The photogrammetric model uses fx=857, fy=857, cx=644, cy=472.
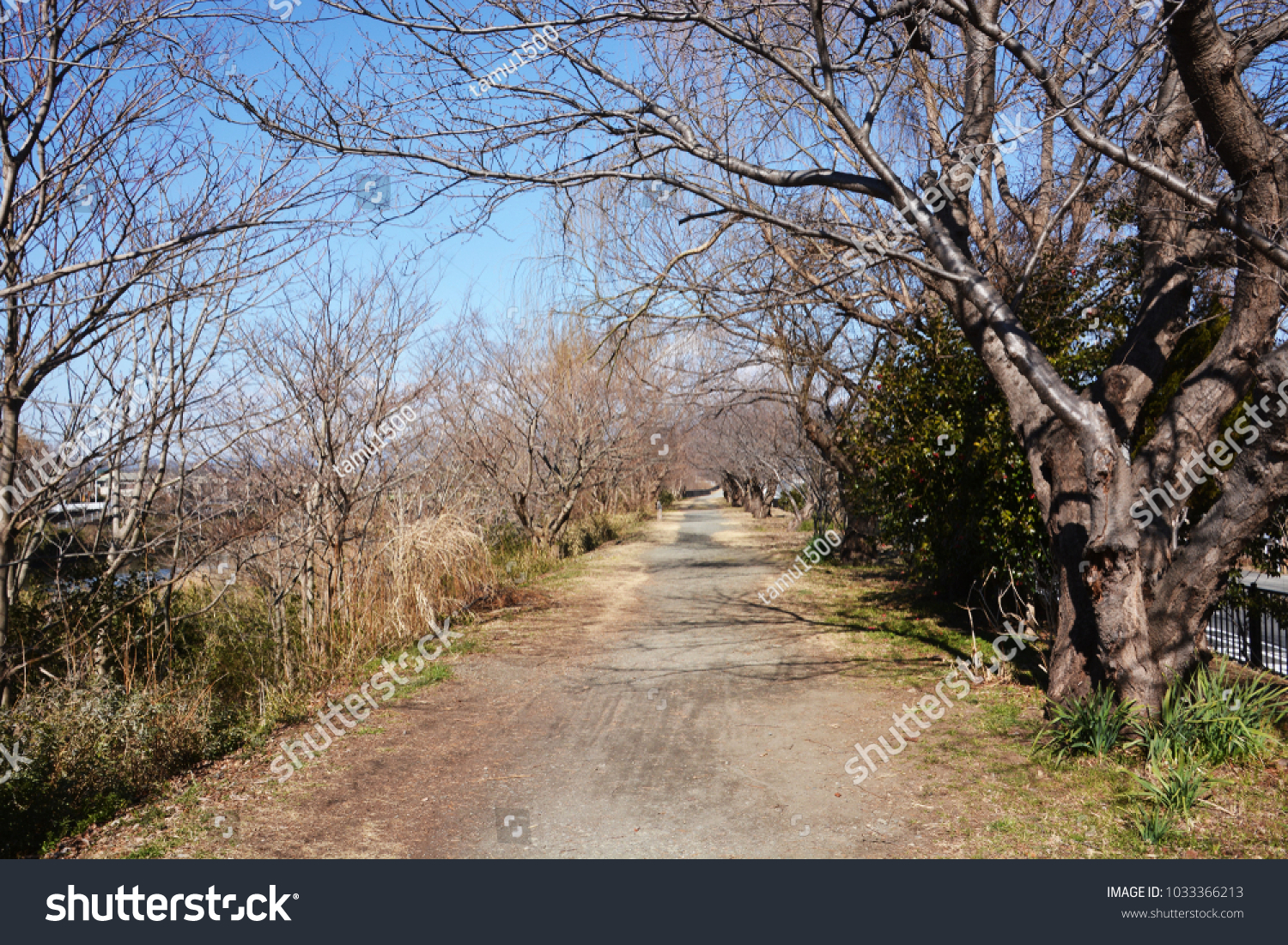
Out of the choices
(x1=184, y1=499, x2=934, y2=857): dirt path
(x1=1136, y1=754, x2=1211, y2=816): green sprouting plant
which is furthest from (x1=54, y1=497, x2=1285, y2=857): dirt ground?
(x1=1136, y1=754, x2=1211, y2=816): green sprouting plant

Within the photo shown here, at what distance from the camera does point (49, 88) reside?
505 cm

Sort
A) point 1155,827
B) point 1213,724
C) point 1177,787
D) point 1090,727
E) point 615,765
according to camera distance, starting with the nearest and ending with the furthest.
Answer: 1. point 1155,827
2. point 1177,787
3. point 1213,724
4. point 1090,727
5. point 615,765

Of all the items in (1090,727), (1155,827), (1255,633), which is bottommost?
(1255,633)

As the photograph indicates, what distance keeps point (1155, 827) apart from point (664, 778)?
2.74 m

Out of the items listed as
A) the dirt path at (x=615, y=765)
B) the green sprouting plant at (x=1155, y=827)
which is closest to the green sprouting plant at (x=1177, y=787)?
the green sprouting plant at (x=1155, y=827)

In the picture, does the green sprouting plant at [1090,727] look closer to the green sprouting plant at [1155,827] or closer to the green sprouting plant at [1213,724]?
the green sprouting plant at [1213,724]

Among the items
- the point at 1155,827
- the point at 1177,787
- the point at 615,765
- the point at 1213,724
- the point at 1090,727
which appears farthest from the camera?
the point at 615,765

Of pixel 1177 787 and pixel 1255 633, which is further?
pixel 1255 633

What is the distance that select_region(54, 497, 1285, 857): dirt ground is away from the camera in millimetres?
4516

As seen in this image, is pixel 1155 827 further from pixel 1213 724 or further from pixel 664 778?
pixel 664 778

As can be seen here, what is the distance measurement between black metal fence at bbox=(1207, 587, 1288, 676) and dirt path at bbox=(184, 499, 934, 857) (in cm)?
366

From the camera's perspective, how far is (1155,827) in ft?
14.5

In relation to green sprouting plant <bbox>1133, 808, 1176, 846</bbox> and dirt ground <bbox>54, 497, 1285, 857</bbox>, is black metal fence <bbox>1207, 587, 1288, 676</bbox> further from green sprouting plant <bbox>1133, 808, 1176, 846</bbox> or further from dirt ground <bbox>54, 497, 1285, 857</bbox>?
green sprouting plant <bbox>1133, 808, 1176, 846</bbox>

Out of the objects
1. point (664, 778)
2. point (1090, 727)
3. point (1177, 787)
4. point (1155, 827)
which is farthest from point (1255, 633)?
point (664, 778)
